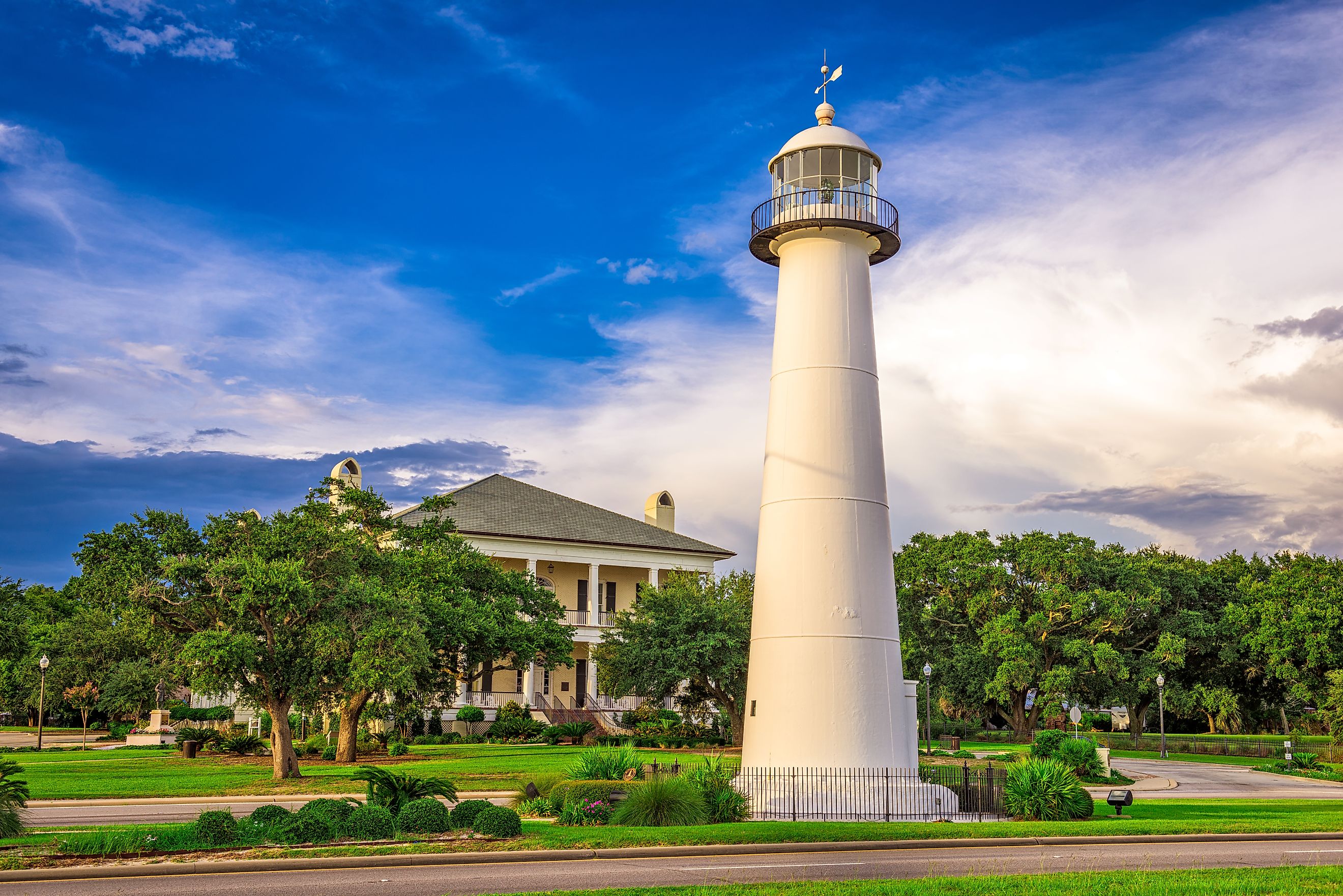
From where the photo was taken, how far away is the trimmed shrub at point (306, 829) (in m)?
15.4

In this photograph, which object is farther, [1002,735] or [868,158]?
[1002,735]

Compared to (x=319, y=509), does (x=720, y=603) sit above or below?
below

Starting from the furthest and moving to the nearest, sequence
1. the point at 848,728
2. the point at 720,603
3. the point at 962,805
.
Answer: the point at 720,603 → the point at 962,805 → the point at 848,728

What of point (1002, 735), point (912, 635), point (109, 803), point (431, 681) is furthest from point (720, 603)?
point (109, 803)

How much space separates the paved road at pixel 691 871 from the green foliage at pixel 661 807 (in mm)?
2964

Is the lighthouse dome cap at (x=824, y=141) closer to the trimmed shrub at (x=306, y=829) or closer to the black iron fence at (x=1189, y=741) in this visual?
the trimmed shrub at (x=306, y=829)

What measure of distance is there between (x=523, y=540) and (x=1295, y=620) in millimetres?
39642

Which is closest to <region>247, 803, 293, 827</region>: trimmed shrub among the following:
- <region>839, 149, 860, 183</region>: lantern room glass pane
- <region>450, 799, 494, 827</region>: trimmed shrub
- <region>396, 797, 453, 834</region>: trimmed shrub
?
<region>396, 797, 453, 834</region>: trimmed shrub

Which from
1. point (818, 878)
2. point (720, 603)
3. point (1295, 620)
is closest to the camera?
point (818, 878)

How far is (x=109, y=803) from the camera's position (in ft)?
74.5

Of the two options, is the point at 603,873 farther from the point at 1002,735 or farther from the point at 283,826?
the point at 1002,735

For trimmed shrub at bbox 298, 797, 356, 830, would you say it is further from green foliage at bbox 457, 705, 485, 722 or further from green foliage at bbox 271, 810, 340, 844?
green foliage at bbox 457, 705, 485, 722

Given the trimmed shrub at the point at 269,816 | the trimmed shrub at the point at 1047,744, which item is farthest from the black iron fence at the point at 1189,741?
the trimmed shrub at the point at 269,816

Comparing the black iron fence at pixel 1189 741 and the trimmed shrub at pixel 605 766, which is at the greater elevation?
A: the trimmed shrub at pixel 605 766
